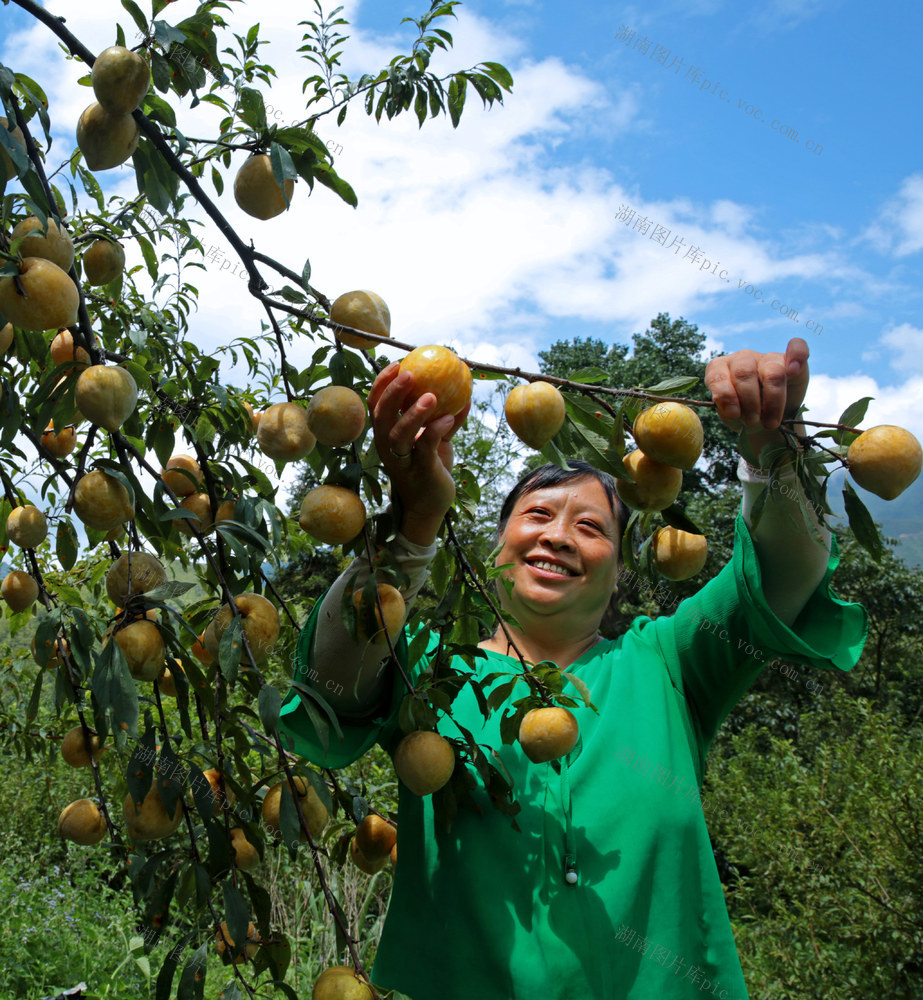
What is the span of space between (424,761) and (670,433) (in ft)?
2.05

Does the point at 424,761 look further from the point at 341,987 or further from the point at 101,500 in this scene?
the point at 101,500

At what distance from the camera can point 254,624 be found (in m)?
1.18

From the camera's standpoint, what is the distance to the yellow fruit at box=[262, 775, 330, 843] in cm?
126

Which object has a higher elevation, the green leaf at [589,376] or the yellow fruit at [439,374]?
the green leaf at [589,376]

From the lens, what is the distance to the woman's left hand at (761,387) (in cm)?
102

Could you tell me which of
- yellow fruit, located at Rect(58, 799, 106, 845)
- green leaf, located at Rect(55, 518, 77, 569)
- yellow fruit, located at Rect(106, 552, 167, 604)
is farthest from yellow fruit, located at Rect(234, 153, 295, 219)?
yellow fruit, located at Rect(58, 799, 106, 845)

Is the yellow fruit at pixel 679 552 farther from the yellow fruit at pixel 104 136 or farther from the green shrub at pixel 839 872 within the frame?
the green shrub at pixel 839 872

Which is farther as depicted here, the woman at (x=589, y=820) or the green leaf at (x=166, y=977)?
the woman at (x=589, y=820)

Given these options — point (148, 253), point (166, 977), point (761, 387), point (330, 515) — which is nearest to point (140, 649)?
point (330, 515)

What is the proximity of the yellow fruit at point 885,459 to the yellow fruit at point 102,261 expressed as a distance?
127 centimetres

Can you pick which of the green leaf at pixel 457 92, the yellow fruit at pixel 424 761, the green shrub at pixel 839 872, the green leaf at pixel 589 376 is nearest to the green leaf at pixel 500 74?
the green leaf at pixel 457 92

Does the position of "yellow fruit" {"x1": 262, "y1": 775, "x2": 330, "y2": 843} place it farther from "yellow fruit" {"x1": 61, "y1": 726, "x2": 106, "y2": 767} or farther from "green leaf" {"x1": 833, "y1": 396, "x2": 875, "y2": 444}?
"green leaf" {"x1": 833, "y1": 396, "x2": 875, "y2": 444}

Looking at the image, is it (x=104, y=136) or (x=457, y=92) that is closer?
(x=104, y=136)

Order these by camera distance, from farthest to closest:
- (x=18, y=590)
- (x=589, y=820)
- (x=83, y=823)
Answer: (x=18, y=590)
(x=83, y=823)
(x=589, y=820)
